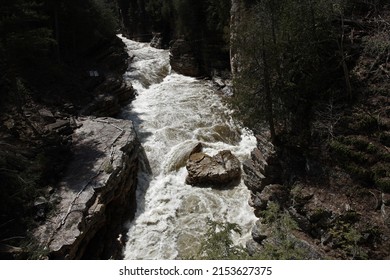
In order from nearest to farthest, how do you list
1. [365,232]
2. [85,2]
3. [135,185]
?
[365,232]
[135,185]
[85,2]

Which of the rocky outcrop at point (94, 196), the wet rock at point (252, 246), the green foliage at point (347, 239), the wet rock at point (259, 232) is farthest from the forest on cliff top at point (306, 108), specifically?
the wet rock at point (252, 246)

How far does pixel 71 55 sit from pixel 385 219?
82.3ft

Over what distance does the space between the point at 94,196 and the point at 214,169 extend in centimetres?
591

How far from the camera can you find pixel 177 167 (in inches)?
648

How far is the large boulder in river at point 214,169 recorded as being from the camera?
15.1m

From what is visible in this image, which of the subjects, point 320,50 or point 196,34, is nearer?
point 320,50

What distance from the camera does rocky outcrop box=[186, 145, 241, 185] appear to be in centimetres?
1512

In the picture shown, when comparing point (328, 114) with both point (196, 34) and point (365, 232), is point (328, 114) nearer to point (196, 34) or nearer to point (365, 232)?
point (365, 232)

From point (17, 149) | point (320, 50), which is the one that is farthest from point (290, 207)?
point (17, 149)

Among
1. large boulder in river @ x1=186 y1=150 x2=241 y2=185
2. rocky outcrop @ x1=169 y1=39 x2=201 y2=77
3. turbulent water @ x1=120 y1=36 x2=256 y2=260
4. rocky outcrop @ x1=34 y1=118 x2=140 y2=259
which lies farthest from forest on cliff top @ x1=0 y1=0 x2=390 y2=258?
rocky outcrop @ x1=169 y1=39 x2=201 y2=77

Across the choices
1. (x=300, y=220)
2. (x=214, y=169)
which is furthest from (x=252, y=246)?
(x=214, y=169)

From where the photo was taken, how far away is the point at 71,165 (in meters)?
14.4

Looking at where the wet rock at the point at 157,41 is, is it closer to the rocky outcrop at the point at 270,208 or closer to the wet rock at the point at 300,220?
the rocky outcrop at the point at 270,208

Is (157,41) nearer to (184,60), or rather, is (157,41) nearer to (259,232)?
(184,60)
